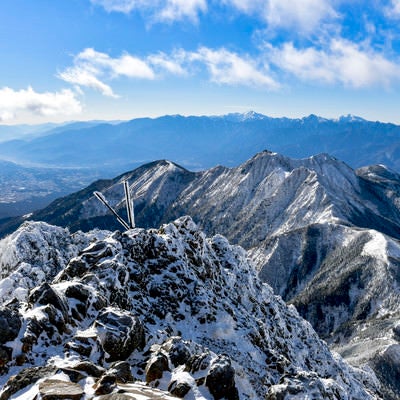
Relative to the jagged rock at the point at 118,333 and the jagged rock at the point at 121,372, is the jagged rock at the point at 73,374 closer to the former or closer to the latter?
the jagged rock at the point at 121,372

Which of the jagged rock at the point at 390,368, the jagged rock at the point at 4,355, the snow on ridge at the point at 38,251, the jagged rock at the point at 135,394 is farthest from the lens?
the jagged rock at the point at 390,368

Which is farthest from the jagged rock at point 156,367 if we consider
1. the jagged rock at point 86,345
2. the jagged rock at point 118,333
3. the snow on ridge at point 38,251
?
the snow on ridge at point 38,251

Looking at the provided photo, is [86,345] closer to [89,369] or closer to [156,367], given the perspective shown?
[89,369]

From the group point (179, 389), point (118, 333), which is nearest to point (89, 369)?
point (118, 333)

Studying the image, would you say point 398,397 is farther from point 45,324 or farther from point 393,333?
point 45,324

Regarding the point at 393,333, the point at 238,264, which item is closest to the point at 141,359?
the point at 238,264

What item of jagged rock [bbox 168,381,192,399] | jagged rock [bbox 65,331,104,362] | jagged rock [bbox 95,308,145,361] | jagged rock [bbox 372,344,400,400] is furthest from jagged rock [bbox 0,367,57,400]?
jagged rock [bbox 372,344,400,400]
